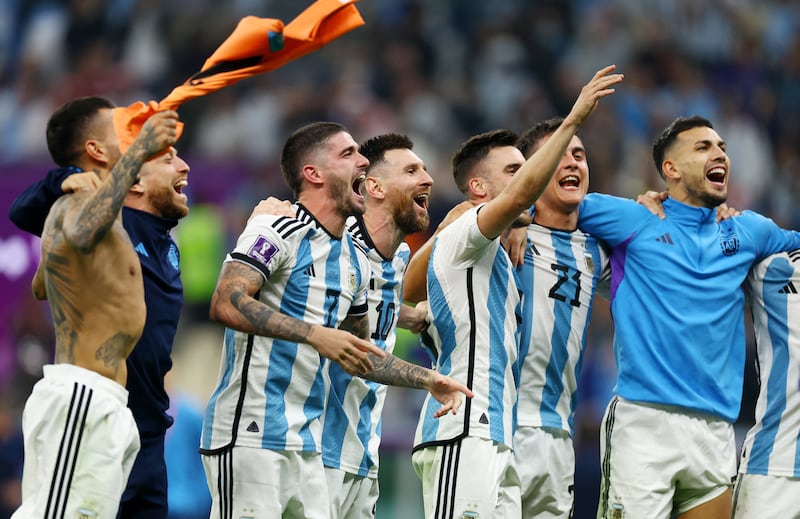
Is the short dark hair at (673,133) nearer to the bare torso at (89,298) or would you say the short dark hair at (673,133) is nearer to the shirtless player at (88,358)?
the shirtless player at (88,358)

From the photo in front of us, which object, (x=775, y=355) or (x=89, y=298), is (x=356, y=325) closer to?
(x=89, y=298)

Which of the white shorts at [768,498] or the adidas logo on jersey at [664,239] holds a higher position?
the adidas logo on jersey at [664,239]

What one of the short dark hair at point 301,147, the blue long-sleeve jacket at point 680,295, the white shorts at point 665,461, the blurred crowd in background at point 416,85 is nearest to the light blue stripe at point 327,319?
the short dark hair at point 301,147

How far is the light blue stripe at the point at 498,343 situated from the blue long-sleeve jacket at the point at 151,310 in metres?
1.56

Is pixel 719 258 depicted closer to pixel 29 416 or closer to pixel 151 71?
pixel 29 416

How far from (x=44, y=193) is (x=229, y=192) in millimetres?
7617

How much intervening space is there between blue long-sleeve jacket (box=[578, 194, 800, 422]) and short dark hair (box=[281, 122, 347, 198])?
1.53m

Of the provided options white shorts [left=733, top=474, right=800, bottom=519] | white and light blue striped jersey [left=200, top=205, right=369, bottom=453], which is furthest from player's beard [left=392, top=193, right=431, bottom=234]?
white shorts [left=733, top=474, right=800, bottom=519]

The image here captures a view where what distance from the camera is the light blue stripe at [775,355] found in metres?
7.37

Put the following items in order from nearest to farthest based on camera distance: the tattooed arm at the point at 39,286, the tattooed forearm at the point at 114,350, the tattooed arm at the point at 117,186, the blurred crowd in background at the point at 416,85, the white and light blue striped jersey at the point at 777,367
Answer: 1. the tattooed arm at the point at 117,186
2. the tattooed forearm at the point at 114,350
3. the tattooed arm at the point at 39,286
4. the white and light blue striped jersey at the point at 777,367
5. the blurred crowd in background at the point at 416,85

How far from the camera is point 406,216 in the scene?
7352mm

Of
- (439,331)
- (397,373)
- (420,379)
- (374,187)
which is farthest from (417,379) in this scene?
(374,187)

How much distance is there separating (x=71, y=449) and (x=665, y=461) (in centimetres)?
311

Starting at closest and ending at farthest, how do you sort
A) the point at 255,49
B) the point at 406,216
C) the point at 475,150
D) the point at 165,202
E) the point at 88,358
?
the point at 88,358, the point at 255,49, the point at 165,202, the point at 406,216, the point at 475,150
